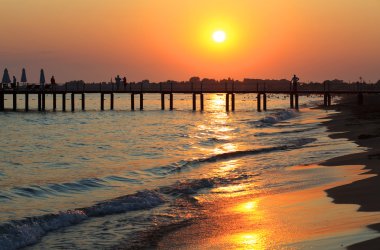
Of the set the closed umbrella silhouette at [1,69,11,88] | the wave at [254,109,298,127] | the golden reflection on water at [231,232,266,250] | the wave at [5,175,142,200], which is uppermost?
the closed umbrella silhouette at [1,69,11,88]

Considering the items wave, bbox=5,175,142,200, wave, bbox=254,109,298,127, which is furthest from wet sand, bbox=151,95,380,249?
wave, bbox=254,109,298,127

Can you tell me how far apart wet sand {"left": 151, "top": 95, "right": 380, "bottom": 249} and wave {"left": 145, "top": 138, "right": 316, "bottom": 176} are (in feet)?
20.4

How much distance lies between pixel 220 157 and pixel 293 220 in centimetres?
1334

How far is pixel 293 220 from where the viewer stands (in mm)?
11547

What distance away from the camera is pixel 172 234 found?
11.4 m

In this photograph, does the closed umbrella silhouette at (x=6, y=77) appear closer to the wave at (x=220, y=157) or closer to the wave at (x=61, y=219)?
the wave at (x=220, y=157)

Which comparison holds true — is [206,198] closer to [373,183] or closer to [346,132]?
[373,183]

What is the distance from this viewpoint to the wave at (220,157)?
21.4 m

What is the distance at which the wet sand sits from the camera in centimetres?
983

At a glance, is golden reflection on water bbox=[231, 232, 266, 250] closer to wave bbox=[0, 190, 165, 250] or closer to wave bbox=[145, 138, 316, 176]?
wave bbox=[0, 190, 165, 250]

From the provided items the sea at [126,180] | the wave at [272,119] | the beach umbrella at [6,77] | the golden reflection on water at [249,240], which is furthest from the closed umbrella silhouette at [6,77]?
the golden reflection on water at [249,240]

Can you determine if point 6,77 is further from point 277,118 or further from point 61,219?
point 61,219

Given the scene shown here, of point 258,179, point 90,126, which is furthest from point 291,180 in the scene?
point 90,126

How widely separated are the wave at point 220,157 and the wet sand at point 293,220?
620 centimetres
